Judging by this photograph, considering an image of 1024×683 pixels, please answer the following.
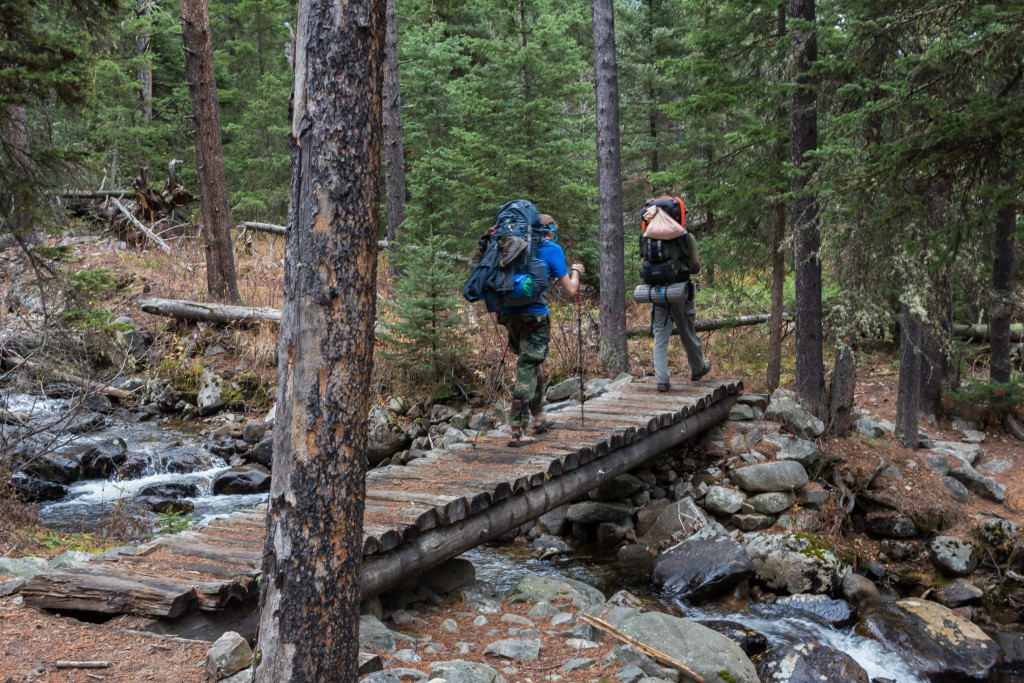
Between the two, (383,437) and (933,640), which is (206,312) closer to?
(383,437)

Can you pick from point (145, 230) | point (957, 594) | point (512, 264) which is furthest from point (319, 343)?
point (145, 230)

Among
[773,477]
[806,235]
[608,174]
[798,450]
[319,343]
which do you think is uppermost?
[608,174]

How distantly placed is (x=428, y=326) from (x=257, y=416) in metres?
4.04

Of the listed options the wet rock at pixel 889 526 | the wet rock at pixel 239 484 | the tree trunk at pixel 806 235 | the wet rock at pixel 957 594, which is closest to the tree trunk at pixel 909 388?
the tree trunk at pixel 806 235

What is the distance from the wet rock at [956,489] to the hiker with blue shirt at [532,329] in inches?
240

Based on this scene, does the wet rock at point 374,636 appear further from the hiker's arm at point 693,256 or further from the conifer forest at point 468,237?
the hiker's arm at point 693,256

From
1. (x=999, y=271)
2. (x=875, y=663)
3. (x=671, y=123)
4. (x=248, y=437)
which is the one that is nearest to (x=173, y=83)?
(x=671, y=123)

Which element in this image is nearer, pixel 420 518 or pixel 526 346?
pixel 420 518

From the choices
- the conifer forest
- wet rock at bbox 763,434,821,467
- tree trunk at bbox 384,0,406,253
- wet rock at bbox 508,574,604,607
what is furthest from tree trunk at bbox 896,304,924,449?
tree trunk at bbox 384,0,406,253

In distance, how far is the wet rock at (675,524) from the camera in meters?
8.95

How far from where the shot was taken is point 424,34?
1853cm

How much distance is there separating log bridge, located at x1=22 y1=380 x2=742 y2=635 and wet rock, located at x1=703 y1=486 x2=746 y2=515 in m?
0.84

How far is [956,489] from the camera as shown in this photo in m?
9.94

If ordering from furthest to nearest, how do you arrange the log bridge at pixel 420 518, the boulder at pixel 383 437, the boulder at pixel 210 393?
the boulder at pixel 210 393
the boulder at pixel 383 437
the log bridge at pixel 420 518
